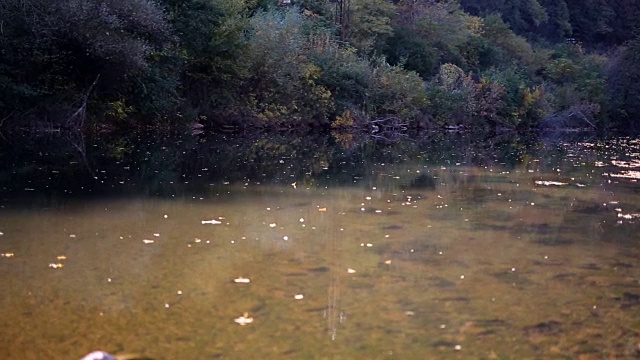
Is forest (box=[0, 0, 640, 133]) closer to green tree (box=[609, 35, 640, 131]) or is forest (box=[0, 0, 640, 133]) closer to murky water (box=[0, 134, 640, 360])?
green tree (box=[609, 35, 640, 131])

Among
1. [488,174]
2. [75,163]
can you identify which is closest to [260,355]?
[75,163]

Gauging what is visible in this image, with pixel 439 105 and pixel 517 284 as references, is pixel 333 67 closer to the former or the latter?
pixel 439 105

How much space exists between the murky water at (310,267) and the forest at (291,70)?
27.1 ft

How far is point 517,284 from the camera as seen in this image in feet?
24.5

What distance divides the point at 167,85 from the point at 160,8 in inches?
109

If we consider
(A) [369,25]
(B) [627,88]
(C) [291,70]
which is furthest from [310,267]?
(B) [627,88]

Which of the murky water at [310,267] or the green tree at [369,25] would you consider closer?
the murky water at [310,267]

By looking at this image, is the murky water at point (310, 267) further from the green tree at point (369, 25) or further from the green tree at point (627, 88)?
the green tree at point (627, 88)

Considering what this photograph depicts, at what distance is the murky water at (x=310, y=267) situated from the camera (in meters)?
5.60

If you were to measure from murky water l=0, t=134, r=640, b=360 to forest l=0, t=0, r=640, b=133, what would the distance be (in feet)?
27.1

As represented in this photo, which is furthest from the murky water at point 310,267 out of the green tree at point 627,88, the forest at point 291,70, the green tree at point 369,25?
the green tree at point 627,88

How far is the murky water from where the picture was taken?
5.60m

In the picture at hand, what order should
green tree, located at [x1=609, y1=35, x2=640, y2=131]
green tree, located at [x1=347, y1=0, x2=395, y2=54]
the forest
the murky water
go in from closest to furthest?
the murky water, the forest, green tree, located at [x1=347, y1=0, x2=395, y2=54], green tree, located at [x1=609, y1=35, x2=640, y2=131]

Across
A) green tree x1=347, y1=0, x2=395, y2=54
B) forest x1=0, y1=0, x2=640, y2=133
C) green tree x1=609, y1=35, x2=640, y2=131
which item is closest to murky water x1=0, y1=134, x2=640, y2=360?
forest x1=0, y1=0, x2=640, y2=133
